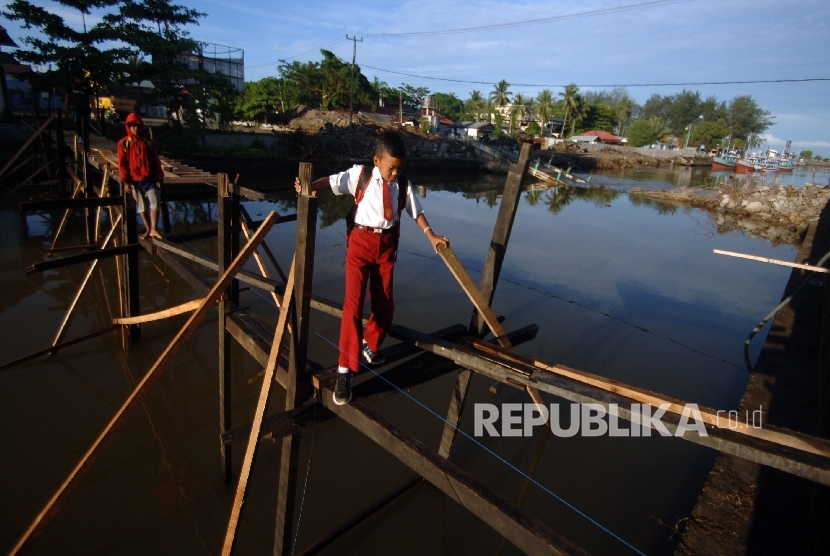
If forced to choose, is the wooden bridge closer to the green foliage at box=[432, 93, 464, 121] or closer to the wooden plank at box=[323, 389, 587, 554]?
the wooden plank at box=[323, 389, 587, 554]

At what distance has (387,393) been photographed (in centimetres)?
279

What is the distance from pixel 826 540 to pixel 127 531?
489 cm

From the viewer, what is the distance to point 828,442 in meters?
1.68

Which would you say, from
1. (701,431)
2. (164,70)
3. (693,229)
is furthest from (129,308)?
(693,229)

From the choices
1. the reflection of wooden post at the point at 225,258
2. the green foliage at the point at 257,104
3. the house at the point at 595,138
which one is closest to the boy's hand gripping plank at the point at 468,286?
the reflection of wooden post at the point at 225,258

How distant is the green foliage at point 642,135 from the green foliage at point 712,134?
12824mm

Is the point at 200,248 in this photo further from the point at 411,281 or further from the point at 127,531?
the point at 127,531

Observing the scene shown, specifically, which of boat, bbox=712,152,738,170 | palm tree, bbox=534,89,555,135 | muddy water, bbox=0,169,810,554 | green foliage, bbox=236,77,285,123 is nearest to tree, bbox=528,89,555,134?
palm tree, bbox=534,89,555,135

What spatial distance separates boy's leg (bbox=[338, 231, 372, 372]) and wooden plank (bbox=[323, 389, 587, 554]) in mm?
350

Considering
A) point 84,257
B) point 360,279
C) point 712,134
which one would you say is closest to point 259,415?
point 360,279

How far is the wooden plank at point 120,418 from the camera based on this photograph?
8.29 feet

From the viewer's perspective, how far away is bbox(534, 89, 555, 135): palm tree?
58.4 meters

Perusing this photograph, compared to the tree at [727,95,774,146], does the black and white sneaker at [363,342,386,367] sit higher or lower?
lower

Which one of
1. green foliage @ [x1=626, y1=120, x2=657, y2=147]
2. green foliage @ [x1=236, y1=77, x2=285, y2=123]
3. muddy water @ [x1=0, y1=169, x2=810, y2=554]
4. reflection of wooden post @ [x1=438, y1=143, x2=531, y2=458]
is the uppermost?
green foliage @ [x1=626, y1=120, x2=657, y2=147]
